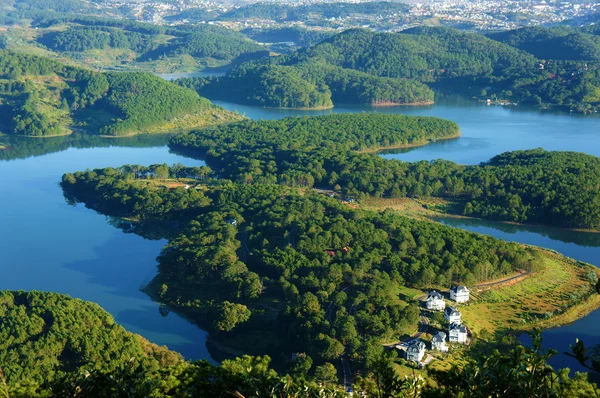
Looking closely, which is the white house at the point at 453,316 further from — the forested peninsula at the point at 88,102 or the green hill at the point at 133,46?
the green hill at the point at 133,46

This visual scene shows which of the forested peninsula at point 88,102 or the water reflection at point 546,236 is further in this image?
the forested peninsula at point 88,102

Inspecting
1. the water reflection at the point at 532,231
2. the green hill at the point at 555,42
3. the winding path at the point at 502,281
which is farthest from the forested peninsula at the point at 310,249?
the green hill at the point at 555,42

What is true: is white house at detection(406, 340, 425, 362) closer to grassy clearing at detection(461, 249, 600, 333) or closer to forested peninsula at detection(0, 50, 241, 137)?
grassy clearing at detection(461, 249, 600, 333)

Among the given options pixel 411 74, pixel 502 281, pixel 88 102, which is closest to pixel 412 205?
pixel 502 281

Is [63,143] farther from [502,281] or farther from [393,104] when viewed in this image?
[502,281]

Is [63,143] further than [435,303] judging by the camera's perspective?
Yes

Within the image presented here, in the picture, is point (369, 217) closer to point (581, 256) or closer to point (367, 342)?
point (581, 256)

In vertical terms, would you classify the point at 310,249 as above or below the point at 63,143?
above

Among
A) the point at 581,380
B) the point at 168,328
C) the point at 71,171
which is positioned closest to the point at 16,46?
the point at 71,171
